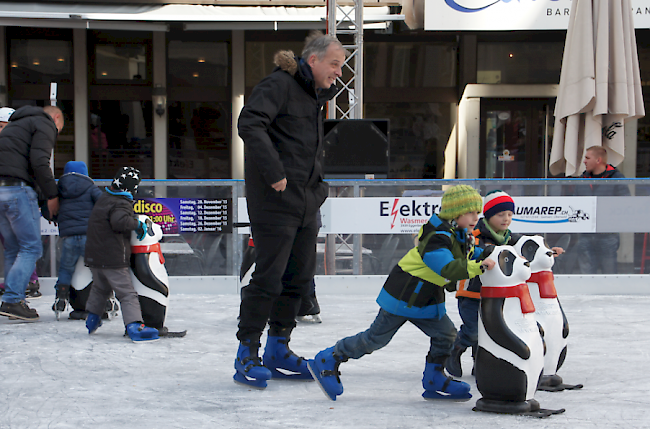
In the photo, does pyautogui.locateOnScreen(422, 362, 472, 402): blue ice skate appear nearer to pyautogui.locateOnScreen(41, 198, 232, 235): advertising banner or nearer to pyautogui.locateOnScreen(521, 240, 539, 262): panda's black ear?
pyautogui.locateOnScreen(521, 240, 539, 262): panda's black ear

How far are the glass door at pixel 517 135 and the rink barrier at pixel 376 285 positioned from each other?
6094mm

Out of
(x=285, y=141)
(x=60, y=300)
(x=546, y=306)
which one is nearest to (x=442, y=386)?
(x=546, y=306)

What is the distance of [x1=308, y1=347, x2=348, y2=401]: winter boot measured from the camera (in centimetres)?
326

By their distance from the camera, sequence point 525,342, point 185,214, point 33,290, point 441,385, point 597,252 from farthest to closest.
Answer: point 597,252 → point 185,214 → point 33,290 → point 441,385 → point 525,342

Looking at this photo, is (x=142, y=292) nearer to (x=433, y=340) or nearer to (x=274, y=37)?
(x=433, y=340)

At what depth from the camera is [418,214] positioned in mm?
6902

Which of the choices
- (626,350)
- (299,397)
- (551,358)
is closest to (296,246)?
(299,397)

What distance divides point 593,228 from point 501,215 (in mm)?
3752

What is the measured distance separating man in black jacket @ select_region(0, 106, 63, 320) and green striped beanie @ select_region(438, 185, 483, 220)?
356 cm

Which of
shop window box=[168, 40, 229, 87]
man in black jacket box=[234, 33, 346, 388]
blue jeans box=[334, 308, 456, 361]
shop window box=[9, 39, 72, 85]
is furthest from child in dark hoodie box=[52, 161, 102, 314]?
shop window box=[9, 39, 72, 85]

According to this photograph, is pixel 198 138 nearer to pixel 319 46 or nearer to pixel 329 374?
pixel 319 46

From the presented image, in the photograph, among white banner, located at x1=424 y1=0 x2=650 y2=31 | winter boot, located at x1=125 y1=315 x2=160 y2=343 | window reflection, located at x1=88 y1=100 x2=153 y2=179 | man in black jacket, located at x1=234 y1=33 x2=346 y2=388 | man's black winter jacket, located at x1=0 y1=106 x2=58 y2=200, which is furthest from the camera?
window reflection, located at x1=88 y1=100 x2=153 y2=179

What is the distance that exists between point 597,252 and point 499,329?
4.45m

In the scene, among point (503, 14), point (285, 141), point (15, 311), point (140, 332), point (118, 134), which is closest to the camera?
point (285, 141)
